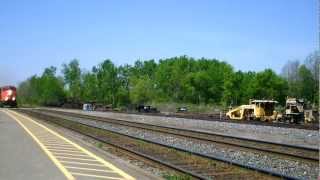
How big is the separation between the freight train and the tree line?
35.9m

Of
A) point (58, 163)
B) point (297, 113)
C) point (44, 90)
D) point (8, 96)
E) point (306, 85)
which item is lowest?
point (58, 163)

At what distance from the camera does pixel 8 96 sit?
344 ft

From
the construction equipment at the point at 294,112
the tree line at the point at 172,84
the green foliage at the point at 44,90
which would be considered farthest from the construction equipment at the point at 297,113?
the green foliage at the point at 44,90

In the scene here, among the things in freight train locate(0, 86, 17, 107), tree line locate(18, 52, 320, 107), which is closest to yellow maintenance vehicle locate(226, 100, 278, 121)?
tree line locate(18, 52, 320, 107)

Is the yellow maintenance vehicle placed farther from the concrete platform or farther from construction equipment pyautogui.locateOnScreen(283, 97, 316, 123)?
the concrete platform

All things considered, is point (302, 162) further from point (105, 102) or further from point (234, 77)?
point (105, 102)

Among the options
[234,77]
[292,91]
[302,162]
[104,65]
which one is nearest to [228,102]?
[234,77]

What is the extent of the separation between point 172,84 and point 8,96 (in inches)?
1819

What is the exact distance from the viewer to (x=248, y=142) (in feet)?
77.1

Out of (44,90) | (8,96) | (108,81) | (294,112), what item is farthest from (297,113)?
(44,90)

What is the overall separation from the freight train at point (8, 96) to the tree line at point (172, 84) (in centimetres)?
3587

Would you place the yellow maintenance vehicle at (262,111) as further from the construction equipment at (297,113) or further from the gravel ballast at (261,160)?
the gravel ballast at (261,160)

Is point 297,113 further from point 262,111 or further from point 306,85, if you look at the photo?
point 306,85

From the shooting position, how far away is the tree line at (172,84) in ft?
356
